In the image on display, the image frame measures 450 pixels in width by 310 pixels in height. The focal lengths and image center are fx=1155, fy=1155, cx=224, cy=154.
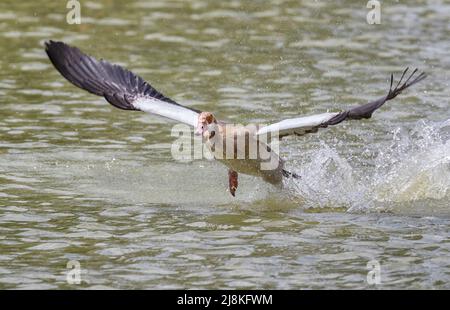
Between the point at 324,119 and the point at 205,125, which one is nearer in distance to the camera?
the point at 324,119

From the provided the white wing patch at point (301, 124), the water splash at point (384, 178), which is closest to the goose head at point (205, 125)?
the white wing patch at point (301, 124)

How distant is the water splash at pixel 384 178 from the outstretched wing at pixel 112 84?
1.28 m

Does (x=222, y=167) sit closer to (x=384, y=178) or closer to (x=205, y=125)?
(x=384, y=178)

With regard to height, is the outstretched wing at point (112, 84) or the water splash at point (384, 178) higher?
the outstretched wing at point (112, 84)

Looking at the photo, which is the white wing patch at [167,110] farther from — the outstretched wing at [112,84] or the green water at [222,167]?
the green water at [222,167]

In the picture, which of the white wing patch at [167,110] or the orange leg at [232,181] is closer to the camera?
the white wing patch at [167,110]

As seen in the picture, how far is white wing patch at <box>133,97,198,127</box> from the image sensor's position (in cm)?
1028

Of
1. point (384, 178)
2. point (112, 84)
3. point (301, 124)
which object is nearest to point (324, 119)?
point (301, 124)

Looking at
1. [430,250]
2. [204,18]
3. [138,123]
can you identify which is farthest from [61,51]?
[204,18]

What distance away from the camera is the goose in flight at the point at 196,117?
32.3ft

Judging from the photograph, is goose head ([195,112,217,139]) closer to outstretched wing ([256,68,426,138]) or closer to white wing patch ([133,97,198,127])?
white wing patch ([133,97,198,127])

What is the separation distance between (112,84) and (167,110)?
803mm

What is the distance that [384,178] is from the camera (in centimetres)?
1074
